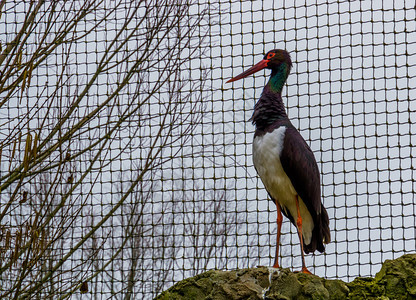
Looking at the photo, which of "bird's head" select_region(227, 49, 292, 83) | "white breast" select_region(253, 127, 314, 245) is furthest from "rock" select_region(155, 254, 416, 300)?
"bird's head" select_region(227, 49, 292, 83)

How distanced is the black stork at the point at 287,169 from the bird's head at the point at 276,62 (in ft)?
0.23

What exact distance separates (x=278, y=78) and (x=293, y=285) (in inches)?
72.3

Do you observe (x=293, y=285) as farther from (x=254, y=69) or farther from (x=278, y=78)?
(x=254, y=69)

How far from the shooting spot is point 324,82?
6.59 m

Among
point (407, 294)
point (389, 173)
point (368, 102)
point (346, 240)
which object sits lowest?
point (407, 294)

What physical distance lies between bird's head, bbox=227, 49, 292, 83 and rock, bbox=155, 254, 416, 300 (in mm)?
1819

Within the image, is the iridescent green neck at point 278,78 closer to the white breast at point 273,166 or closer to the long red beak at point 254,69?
the long red beak at point 254,69

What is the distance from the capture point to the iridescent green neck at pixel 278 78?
6.10 m

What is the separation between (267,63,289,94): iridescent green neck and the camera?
6098 millimetres

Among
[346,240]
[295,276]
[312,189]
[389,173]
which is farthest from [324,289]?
[389,173]

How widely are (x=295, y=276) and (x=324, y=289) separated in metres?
0.19

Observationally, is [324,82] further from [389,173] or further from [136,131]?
[136,131]

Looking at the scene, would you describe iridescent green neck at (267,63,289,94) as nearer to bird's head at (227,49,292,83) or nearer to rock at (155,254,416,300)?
bird's head at (227,49,292,83)

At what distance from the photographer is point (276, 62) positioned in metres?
6.22
